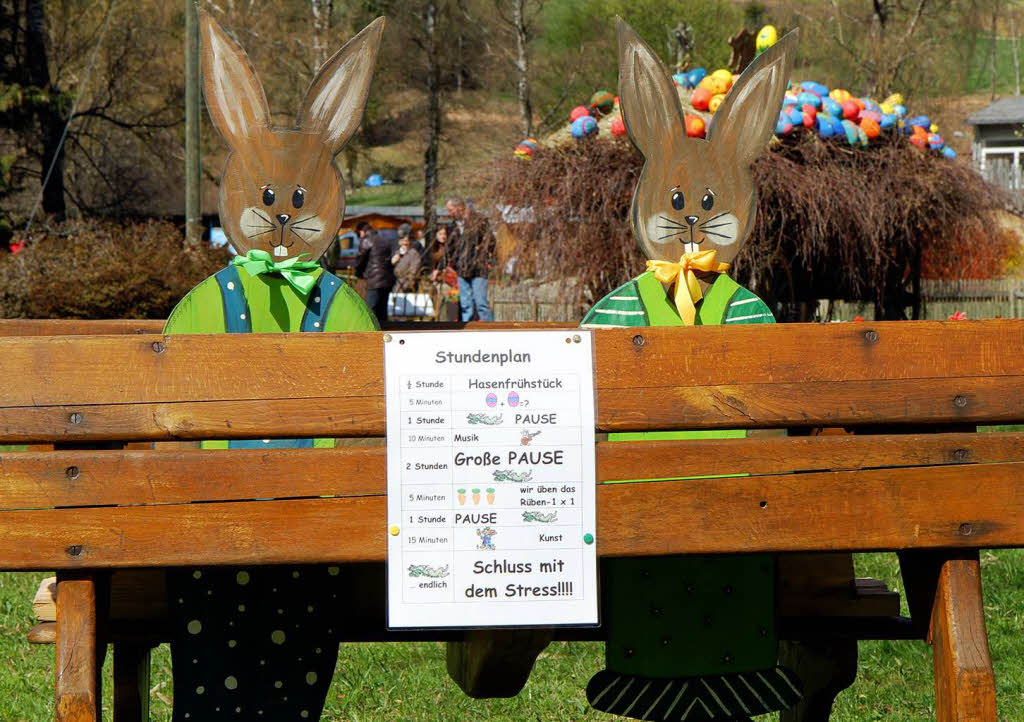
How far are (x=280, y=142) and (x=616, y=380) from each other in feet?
3.96

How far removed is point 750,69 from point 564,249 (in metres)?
5.82

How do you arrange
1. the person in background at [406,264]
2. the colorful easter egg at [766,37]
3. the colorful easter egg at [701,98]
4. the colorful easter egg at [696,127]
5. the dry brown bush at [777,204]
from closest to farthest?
the colorful easter egg at [696,127]
the colorful easter egg at [766,37]
the colorful easter egg at [701,98]
the dry brown bush at [777,204]
the person in background at [406,264]

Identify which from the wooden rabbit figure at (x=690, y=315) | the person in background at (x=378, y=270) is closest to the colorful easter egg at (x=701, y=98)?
the person in background at (x=378, y=270)

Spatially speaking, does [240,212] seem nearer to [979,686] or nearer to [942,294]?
[979,686]

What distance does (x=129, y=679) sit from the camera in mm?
2678

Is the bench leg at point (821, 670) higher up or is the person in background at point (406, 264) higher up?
the person in background at point (406, 264)

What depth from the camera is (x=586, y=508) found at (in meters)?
2.11

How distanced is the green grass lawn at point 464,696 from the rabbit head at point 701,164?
154cm

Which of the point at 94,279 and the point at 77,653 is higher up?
the point at 94,279

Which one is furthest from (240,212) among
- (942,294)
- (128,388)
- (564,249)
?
(942,294)

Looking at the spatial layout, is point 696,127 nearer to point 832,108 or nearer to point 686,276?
point 832,108

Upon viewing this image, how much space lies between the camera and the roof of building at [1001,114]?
38.8 m

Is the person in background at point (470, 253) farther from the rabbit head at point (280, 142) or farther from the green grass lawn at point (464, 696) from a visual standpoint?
the rabbit head at point (280, 142)

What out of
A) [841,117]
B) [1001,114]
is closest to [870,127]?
[841,117]
